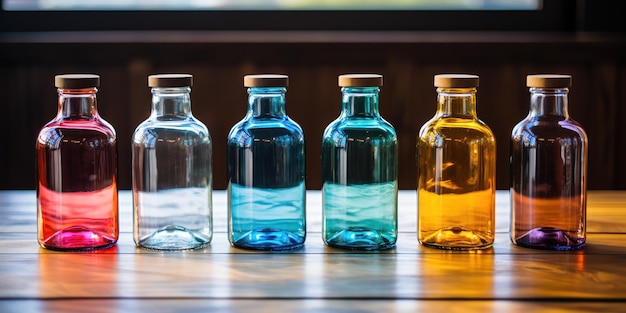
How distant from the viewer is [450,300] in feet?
2.57

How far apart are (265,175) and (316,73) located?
4.30ft

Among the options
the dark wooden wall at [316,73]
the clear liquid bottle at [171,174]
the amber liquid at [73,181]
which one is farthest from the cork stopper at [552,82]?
the dark wooden wall at [316,73]

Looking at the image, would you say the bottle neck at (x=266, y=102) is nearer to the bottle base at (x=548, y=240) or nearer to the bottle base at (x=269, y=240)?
the bottle base at (x=269, y=240)

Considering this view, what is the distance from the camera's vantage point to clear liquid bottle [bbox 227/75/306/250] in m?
1.02

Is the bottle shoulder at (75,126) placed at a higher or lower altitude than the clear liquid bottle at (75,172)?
higher

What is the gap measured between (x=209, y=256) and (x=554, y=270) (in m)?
0.37

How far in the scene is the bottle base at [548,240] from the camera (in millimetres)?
1015

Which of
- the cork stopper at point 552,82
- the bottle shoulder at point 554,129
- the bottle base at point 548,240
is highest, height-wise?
the cork stopper at point 552,82

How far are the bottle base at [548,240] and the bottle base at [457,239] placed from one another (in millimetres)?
42

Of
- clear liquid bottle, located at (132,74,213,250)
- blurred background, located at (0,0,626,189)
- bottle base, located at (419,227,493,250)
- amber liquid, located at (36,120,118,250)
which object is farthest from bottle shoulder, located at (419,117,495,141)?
blurred background, located at (0,0,626,189)

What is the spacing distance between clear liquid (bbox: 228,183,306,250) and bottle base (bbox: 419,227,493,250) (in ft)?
0.50

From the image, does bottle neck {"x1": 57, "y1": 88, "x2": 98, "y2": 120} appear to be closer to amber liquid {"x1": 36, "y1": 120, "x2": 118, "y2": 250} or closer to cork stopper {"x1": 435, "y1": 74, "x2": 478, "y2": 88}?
amber liquid {"x1": 36, "y1": 120, "x2": 118, "y2": 250}

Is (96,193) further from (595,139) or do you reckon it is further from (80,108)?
(595,139)

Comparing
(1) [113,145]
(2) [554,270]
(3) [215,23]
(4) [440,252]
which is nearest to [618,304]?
(2) [554,270]
